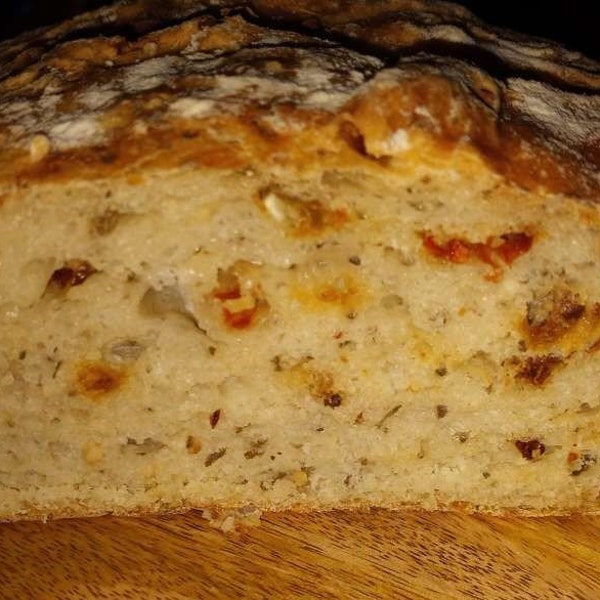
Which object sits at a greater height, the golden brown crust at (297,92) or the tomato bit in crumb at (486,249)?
the golden brown crust at (297,92)

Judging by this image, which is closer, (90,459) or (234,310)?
(234,310)

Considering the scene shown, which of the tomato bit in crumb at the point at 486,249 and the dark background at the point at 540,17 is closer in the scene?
the tomato bit in crumb at the point at 486,249

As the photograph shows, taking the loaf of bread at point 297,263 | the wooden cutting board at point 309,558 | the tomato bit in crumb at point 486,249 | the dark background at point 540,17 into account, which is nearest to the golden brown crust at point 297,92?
the loaf of bread at point 297,263

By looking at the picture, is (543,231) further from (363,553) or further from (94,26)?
(94,26)

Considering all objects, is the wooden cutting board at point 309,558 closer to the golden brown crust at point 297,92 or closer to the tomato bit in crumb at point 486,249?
the tomato bit in crumb at point 486,249

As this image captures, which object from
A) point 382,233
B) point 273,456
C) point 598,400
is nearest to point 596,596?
point 598,400

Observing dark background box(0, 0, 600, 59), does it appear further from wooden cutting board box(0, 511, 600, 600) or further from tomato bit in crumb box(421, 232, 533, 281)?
wooden cutting board box(0, 511, 600, 600)

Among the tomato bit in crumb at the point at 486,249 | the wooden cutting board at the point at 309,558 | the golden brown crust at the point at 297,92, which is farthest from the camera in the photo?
the wooden cutting board at the point at 309,558

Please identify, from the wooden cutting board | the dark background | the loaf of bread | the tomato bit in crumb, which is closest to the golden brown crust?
the loaf of bread
